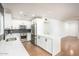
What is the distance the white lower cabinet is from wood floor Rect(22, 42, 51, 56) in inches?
1.8

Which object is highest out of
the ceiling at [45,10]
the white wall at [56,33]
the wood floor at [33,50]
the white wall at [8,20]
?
the ceiling at [45,10]

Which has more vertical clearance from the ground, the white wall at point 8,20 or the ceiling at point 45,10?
the ceiling at point 45,10

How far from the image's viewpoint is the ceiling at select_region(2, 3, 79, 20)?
4.05 feet

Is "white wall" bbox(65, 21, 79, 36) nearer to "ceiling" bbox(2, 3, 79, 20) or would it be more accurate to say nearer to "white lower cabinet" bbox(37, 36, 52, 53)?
"ceiling" bbox(2, 3, 79, 20)

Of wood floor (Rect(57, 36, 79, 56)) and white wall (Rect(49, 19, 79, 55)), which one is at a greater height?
white wall (Rect(49, 19, 79, 55))

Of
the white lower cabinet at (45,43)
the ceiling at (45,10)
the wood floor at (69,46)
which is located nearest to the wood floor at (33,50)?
the white lower cabinet at (45,43)

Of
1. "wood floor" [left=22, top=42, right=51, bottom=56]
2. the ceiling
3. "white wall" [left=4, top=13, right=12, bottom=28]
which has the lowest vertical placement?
"wood floor" [left=22, top=42, right=51, bottom=56]

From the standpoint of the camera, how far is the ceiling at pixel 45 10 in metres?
1.23

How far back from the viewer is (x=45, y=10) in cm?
125

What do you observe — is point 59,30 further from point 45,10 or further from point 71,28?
point 45,10

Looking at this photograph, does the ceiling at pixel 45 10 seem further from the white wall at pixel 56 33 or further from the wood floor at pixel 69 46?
the wood floor at pixel 69 46

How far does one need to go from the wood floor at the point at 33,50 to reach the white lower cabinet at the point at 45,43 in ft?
0.15

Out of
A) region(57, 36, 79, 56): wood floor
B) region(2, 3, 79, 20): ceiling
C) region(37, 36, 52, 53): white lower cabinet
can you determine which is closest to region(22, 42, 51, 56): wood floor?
region(37, 36, 52, 53): white lower cabinet

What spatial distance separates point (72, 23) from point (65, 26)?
0.09 m
